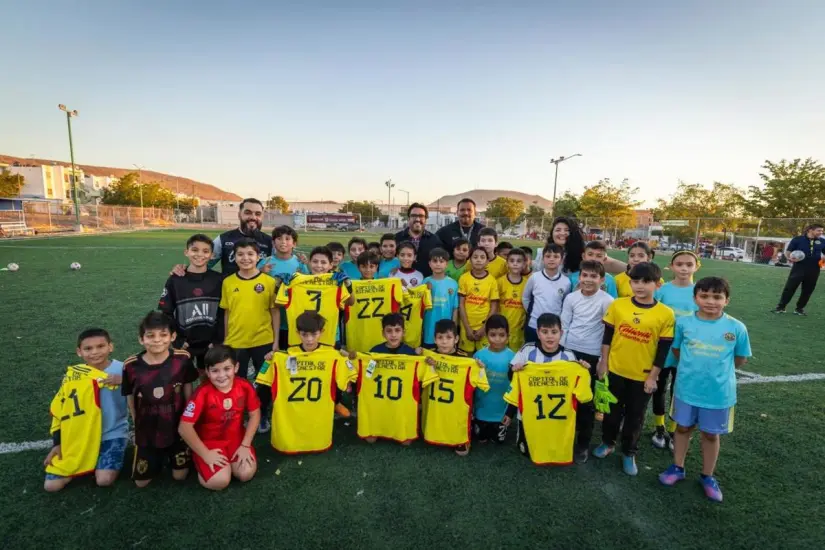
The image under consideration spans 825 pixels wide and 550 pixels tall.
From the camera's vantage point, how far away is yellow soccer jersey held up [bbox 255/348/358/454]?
11.4 ft

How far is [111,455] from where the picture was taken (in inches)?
124

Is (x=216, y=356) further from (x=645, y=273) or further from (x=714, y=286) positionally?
(x=714, y=286)

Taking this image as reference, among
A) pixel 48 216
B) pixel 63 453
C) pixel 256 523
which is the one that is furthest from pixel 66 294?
pixel 48 216

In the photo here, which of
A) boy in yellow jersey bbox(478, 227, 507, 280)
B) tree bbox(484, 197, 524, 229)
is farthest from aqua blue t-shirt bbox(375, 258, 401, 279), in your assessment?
tree bbox(484, 197, 524, 229)

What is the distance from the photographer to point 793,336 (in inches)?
291

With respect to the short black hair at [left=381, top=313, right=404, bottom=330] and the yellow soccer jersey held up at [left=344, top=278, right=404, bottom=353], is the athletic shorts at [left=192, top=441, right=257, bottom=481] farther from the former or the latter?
the yellow soccer jersey held up at [left=344, top=278, right=404, bottom=353]

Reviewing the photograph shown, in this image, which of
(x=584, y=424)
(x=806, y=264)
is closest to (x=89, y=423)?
(x=584, y=424)

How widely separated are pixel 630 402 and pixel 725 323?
3.12 feet

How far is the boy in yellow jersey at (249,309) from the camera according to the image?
12.9ft

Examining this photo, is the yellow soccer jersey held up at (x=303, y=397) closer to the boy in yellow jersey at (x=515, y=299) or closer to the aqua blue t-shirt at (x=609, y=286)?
the boy in yellow jersey at (x=515, y=299)

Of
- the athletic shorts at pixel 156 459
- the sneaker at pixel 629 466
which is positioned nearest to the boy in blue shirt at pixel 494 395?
the sneaker at pixel 629 466

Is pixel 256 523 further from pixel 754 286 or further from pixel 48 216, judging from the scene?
pixel 48 216

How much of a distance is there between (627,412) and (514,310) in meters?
1.53

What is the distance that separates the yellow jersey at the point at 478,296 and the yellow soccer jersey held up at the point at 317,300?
1.33m
